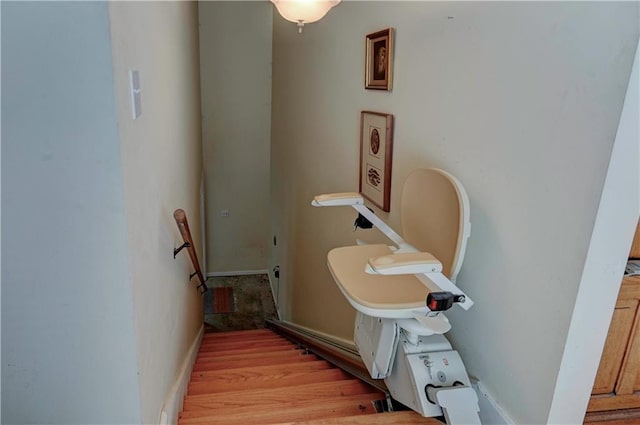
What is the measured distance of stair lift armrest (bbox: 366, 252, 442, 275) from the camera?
1330mm

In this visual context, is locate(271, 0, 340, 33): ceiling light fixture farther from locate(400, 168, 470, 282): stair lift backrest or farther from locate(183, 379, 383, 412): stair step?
locate(183, 379, 383, 412): stair step

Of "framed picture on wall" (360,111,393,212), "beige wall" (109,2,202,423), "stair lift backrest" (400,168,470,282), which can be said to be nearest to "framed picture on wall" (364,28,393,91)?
"framed picture on wall" (360,111,393,212)

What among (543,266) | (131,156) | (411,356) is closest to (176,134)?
(131,156)

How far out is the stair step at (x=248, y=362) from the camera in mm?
2650

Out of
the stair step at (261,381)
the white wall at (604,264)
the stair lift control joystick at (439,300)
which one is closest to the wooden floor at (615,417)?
the white wall at (604,264)

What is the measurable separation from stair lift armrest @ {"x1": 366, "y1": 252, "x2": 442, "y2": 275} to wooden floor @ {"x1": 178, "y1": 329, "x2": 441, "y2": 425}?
0.66 metres

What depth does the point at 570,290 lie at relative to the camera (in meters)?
1.19

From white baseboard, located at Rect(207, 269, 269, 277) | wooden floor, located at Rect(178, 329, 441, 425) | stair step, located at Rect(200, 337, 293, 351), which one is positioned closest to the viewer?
wooden floor, located at Rect(178, 329, 441, 425)

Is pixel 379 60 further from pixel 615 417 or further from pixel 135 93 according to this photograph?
pixel 615 417

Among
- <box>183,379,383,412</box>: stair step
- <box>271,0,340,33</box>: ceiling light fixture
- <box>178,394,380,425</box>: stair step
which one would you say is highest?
<box>271,0,340,33</box>: ceiling light fixture

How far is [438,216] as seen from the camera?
5.27ft

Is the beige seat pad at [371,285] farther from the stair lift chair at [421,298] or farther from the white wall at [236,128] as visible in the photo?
the white wall at [236,128]

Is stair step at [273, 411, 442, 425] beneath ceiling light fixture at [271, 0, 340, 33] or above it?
beneath

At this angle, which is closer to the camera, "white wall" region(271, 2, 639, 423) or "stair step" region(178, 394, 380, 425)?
"white wall" region(271, 2, 639, 423)
